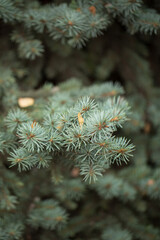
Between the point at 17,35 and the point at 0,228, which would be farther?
the point at 17,35

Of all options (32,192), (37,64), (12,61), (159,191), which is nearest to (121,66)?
(37,64)

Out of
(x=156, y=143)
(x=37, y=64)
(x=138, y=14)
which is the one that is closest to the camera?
(x=138, y=14)

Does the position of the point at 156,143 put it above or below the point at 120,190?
above

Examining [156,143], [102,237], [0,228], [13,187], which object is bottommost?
[102,237]

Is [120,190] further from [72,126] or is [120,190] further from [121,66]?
[121,66]

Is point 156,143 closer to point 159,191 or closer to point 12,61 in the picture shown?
point 159,191

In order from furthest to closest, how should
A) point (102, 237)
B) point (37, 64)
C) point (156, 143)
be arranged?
A: point (156, 143) < point (37, 64) < point (102, 237)
